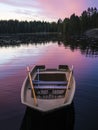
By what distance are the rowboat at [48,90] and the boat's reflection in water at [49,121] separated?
901mm

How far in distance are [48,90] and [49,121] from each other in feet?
7.98

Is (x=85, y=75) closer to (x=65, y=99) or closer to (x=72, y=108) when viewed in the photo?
(x=72, y=108)

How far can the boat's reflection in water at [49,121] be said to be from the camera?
15114 mm

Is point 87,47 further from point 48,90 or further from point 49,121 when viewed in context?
point 49,121

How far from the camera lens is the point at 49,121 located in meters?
15.7

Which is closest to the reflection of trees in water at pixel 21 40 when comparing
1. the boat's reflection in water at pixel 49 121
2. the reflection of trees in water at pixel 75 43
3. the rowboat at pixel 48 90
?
the reflection of trees in water at pixel 75 43

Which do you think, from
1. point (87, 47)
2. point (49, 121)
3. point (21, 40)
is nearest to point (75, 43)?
point (87, 47)

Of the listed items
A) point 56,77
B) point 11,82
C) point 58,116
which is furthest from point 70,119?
point 11,82

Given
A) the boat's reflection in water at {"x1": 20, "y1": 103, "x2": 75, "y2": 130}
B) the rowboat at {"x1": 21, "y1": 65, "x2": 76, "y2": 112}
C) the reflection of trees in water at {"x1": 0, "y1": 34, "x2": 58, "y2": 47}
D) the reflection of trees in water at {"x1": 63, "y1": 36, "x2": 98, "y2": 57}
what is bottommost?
the reflection of trees in water at {"x1": 0, "y1": 34, "x2": 58, "y2": 47}

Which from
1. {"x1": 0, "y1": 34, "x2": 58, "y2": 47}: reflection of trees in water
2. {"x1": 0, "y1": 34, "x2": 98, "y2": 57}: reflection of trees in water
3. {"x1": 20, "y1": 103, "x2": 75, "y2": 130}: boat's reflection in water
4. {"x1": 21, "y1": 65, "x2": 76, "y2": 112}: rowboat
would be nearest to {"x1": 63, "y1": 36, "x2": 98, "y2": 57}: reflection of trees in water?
{"x1": 0, "y1": 34, "x2": 98, "y2": 57}: reflection of trees in water

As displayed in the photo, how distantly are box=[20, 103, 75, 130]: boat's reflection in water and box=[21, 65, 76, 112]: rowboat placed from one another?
90 cm

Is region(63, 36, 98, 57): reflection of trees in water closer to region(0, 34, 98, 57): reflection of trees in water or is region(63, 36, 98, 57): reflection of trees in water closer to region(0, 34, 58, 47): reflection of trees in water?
region(0, 34, 98, 57): reflection of trees in water

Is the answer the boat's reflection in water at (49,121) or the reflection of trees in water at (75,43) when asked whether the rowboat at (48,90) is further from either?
the reflection of trees in water at (75,43)

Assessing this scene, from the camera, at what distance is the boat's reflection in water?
49.6 ft
